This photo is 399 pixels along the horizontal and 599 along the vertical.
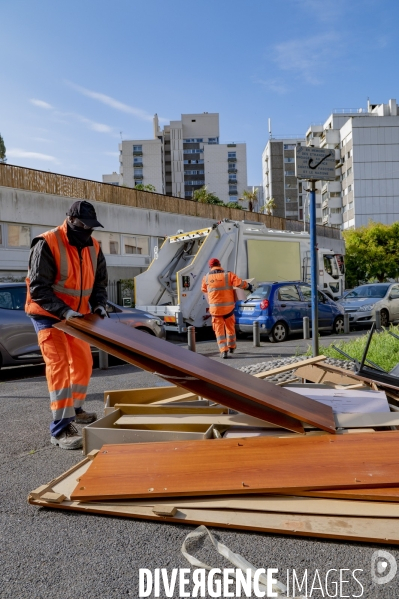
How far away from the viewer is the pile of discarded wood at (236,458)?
2803mm

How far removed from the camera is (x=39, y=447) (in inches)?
178

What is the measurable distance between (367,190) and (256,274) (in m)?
58.1

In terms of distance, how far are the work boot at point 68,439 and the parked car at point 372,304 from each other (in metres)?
12.1

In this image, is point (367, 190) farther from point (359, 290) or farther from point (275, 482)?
point (275, 482)

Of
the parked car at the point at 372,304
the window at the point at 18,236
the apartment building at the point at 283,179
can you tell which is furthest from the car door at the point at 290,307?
the apartment building at the point at 283,179

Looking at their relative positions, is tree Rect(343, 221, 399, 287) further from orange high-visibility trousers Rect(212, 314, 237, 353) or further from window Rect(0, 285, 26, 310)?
window Rect(0, 285, 26, 310)

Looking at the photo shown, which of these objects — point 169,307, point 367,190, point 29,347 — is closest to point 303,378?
point 29,347

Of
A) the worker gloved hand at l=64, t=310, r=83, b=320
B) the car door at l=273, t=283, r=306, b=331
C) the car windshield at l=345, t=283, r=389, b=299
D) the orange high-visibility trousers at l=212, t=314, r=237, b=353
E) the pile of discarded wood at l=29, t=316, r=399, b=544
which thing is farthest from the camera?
the car windshield at l=345, t=283, r=389, b=299

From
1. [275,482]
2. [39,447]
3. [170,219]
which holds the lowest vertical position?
[39,447]

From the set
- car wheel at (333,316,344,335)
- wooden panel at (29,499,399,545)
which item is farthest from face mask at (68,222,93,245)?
car wheel at (333,316,344,335)

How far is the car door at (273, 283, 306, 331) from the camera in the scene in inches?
510

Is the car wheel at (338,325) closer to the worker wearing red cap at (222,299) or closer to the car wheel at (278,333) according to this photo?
the car wheel at (278,333)

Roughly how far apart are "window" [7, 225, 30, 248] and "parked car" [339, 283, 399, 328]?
44.0 feet

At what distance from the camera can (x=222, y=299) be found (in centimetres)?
984
